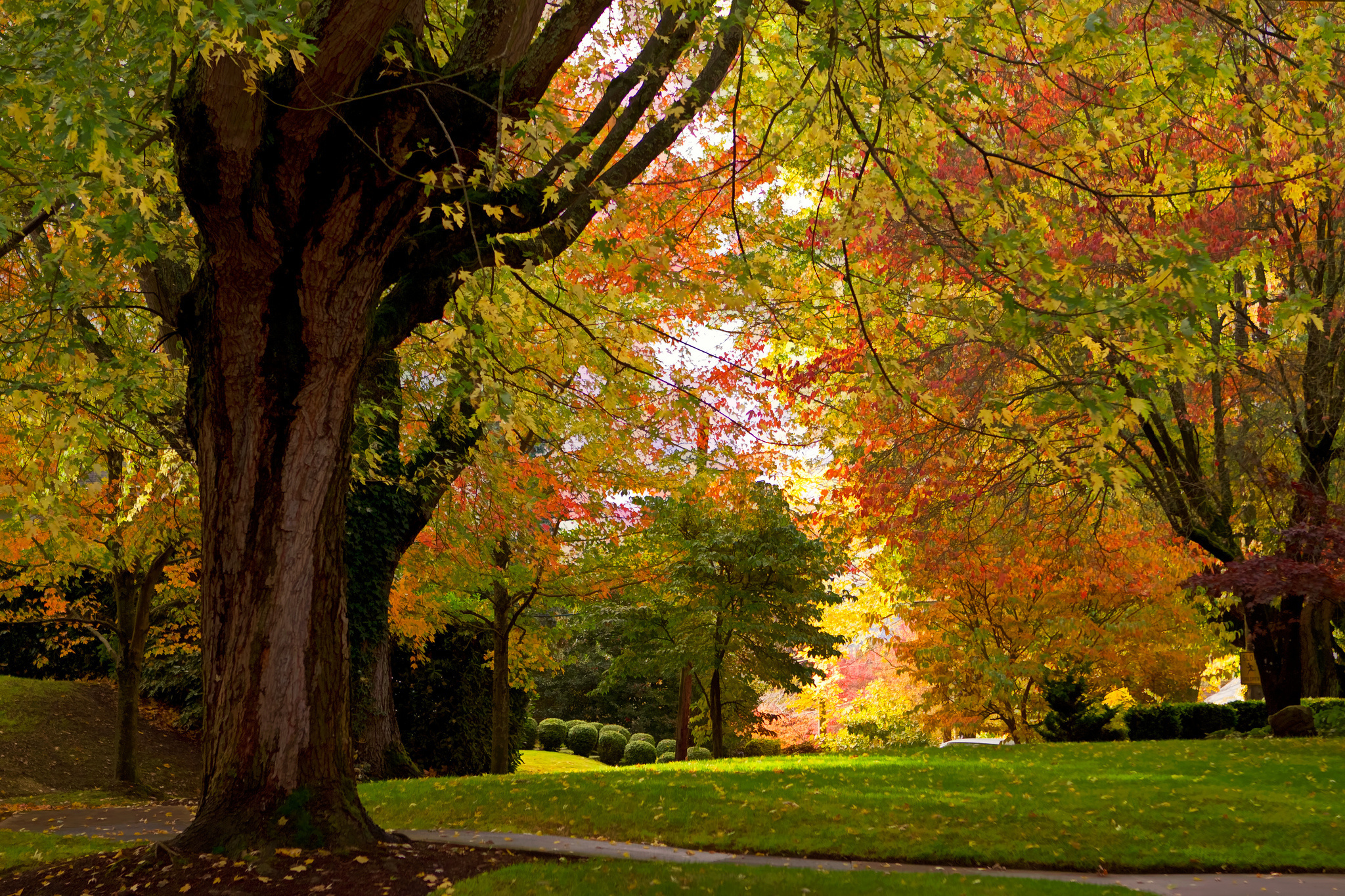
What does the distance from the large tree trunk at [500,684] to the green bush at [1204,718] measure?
44.7 feet

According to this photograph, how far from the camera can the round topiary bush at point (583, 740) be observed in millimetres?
30000

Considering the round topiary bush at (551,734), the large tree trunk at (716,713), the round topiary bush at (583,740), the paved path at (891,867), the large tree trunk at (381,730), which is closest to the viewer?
the paved path at (891,867)

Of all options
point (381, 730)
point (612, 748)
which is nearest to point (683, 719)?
point (612, 748)

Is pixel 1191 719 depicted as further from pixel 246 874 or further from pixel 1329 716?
pixel 246 874

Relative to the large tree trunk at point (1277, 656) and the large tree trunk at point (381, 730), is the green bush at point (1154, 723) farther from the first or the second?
the large tree trunk at point (381, 730)

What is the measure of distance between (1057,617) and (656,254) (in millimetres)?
13193

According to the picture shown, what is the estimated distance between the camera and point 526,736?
2436 cm

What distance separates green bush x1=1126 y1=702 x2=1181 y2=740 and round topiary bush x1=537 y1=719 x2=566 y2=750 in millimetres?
18124

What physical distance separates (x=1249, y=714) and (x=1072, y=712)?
13.1ft

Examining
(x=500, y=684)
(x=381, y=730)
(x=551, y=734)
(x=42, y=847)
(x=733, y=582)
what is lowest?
(x=551, y=734)

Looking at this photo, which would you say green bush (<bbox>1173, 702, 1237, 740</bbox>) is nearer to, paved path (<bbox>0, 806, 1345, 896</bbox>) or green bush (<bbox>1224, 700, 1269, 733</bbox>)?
green bush (<bbox>1224, 700, 1269, 733</bbox>)

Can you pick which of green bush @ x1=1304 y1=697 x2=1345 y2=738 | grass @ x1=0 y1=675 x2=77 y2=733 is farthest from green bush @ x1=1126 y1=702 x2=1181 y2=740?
grass @ x1=0 y1=675 x2=77 y2=733

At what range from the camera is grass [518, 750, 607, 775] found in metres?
25.2

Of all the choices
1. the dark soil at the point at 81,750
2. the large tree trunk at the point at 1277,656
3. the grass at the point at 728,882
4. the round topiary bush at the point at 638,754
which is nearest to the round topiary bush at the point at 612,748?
the round topiary bush at the point at 638,754
